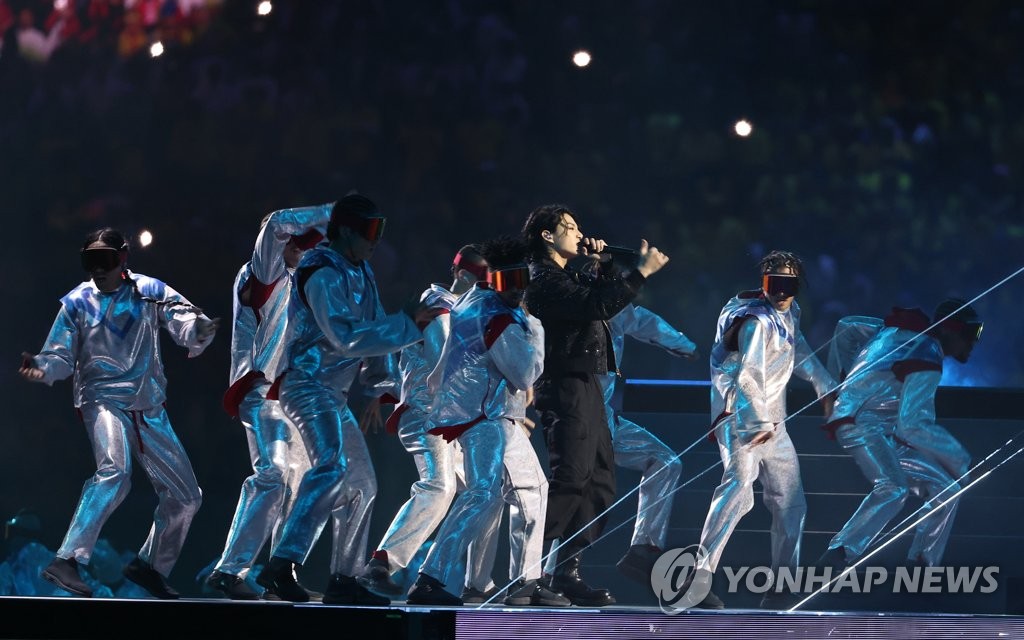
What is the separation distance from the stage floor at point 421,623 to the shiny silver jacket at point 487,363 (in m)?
0.88

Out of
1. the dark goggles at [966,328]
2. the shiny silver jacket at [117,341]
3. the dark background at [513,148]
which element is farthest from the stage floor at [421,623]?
the dark background at [513,148]

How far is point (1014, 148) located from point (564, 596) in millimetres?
5430

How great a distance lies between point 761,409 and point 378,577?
1.96m

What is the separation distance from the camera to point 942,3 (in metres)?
9.17

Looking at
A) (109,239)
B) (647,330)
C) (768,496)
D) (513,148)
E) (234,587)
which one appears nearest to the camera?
(234,587)

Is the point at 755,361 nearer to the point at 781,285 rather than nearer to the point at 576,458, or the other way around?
the point at 781,285

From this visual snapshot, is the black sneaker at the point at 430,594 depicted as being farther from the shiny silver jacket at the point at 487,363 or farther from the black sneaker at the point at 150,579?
the black sneaker at the point at 150,579

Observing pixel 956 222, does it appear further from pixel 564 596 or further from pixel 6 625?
pixel 6 625

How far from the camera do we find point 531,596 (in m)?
5.21

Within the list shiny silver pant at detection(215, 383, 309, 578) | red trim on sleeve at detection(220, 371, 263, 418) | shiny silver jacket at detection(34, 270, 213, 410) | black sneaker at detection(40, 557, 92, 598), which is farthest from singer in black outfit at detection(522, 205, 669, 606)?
black sneaker at detection(40, 557, 92, 598)

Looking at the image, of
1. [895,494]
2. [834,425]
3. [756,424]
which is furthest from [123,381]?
[895,494]

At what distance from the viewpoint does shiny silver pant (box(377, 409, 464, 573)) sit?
5.42 meters

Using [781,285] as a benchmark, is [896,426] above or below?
below

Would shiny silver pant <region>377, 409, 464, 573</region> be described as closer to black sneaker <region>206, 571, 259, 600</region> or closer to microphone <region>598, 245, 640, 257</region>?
black sneaker <region>206, 571, 259, 600</region>
